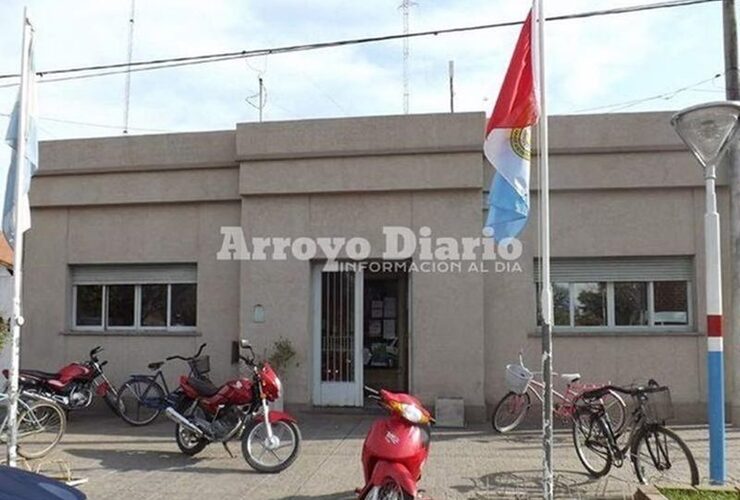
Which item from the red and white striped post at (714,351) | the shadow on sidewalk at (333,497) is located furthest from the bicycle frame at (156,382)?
the red and white striped post at (714,351)

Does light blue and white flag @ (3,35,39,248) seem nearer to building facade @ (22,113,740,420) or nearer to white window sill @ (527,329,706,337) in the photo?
building facade @ (22,113,740,420)

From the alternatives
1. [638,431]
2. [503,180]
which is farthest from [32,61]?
[638,431]

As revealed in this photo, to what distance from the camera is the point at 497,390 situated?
10.7 m

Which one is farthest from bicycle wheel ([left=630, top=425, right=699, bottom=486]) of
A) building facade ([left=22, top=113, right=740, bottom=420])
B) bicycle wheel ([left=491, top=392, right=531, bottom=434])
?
building facade ([left=22, top=113, right=740, bottom=420])

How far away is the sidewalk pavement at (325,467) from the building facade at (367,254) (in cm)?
132

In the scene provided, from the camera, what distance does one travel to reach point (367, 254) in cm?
1110

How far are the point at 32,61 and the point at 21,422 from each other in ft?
14.4

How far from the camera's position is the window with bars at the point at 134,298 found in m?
12.0

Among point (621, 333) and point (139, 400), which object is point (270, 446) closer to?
point (139, 400)

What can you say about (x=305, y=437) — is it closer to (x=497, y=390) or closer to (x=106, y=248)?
(x=497, y=390)

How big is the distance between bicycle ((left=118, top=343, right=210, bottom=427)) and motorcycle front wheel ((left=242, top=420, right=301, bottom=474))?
2998mm

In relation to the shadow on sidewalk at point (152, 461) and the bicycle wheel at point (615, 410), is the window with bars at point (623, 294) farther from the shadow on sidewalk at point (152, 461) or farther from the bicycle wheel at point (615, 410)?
the shadow on sidewalk at point (152, 461)

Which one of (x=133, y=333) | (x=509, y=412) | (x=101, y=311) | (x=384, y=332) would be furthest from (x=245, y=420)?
(x=101, y=311)

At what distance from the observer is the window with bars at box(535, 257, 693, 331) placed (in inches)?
424
